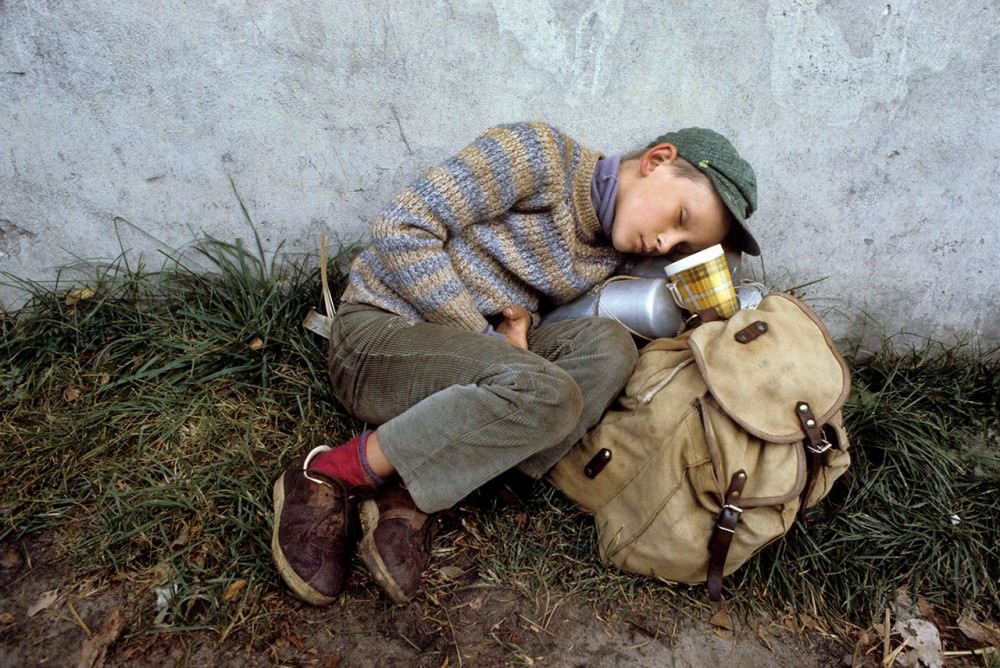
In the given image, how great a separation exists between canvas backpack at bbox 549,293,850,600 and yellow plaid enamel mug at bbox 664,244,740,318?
8cm

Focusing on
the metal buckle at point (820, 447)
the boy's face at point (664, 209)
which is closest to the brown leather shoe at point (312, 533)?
the boy's face at point (664, 209)

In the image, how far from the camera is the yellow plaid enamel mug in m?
2.10

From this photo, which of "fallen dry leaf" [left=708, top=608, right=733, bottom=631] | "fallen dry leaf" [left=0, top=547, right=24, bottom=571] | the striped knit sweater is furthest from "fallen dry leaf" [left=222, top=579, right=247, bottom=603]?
"fallen dry leaf" [left=708, top=608, right=733, bottom=631]

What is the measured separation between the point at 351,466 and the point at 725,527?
1056 millimetres

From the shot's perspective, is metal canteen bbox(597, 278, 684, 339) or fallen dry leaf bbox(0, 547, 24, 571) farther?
metal canteen bbox(597, 278, 684, 339)

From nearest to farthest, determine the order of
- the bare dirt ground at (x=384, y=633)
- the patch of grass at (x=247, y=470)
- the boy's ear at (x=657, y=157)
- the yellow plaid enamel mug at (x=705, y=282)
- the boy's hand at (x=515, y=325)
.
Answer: the bare dirt ground at (x=384, y=633), the patch of grass at (x=247, y=470), the yellow plaid enamel mug at (x=705, y=282), the boy's ear at (x=657, y=157), the boy's hand at (x=515, y=325)

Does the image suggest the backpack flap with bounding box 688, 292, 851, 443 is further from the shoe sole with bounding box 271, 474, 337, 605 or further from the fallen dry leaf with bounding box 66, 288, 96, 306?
the fallen dry leaf with bounding box 66, 288, 96, 306

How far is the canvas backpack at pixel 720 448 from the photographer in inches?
76.8

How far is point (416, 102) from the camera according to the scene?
7.96 ft

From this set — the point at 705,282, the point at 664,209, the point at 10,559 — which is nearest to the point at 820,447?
the point at 705,282

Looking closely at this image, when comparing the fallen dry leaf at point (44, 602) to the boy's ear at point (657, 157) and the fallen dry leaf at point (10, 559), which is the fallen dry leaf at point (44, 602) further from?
the boy's ear at point (657, 157)

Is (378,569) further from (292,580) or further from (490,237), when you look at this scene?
(490,237)

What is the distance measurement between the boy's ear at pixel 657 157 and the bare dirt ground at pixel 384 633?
4.39ft

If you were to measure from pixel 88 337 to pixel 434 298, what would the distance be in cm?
129
